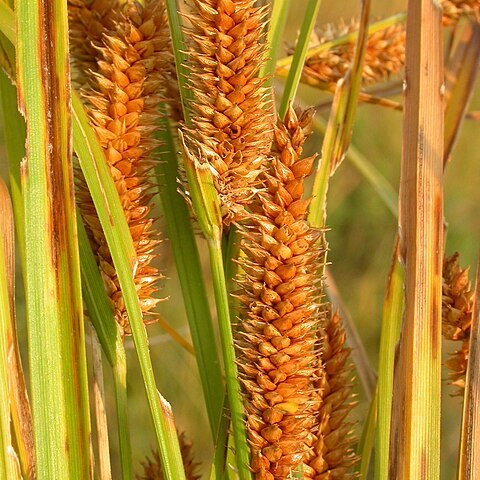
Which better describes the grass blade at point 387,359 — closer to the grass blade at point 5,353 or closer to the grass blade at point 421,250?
the grass blade at point 421,250

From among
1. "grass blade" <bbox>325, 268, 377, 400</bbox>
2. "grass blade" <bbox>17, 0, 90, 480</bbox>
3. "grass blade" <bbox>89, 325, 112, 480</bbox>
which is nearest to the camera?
"grass blade" <bbox>17, 0, 90, 480</bbox>

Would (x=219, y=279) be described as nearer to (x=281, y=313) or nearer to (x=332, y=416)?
(x=281, y=313)

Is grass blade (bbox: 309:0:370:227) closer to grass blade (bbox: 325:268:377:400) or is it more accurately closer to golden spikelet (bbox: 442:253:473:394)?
golden spikelet (bbox: 442:253:473:394)

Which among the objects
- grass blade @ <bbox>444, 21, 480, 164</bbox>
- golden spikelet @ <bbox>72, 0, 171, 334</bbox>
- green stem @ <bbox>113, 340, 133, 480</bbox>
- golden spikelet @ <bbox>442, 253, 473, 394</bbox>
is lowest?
green stem @ <bbox>113, 340, 133, 480</bbox>

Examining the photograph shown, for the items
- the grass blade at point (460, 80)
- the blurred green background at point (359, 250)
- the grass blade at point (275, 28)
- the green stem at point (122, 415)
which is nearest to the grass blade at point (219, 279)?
the green stem at point (122, 415)

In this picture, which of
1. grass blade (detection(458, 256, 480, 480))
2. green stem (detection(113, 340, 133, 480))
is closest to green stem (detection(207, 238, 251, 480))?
green stem (detection(113, 340, 133, 480))

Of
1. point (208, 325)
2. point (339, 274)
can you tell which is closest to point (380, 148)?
point (339, 274)

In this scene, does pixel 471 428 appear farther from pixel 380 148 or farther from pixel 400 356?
pixel 380 148
